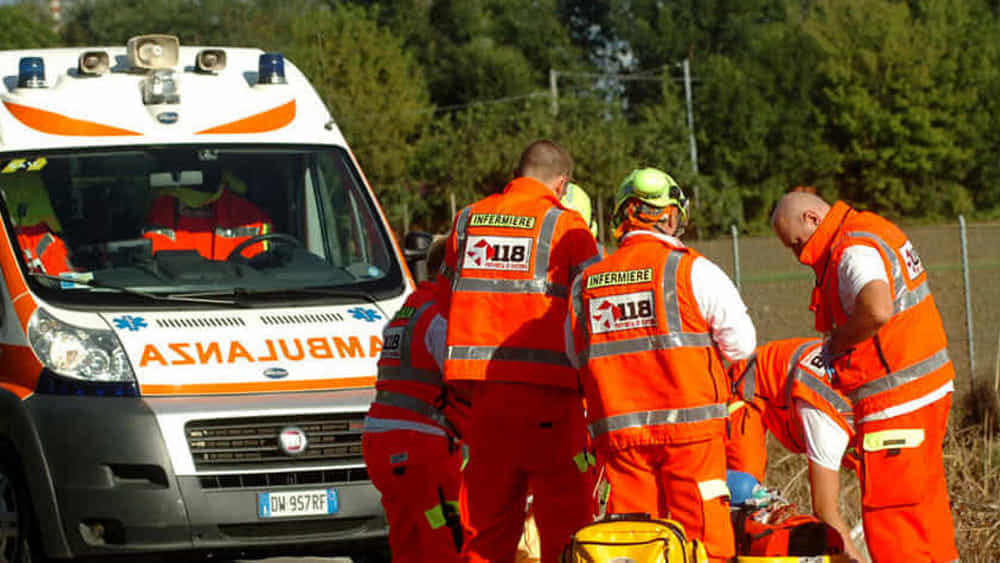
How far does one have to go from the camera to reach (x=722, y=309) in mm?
5320

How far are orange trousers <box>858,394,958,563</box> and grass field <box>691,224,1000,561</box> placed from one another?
3.96ft

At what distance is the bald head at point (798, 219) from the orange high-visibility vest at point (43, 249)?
360 centimetres

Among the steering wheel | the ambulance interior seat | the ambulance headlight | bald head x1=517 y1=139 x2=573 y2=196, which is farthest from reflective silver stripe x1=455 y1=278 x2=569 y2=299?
the ambulance interior seat

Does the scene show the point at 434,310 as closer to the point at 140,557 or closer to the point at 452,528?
the point at 452,528

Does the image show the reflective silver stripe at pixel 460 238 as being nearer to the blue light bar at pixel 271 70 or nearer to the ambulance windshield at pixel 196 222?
the ambulance windshield at pixel 196 222

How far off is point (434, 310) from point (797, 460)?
458 cm

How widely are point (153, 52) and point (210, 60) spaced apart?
32cm

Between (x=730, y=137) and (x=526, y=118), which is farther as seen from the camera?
(x=730, y=137)

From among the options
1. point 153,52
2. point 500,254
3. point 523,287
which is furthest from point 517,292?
point 153,52

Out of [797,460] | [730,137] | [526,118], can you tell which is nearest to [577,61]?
[730,137]

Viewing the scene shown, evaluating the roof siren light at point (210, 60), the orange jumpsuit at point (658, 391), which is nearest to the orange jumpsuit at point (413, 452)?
the orange jumpsuit at point (658, 391)

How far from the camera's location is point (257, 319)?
297 inches

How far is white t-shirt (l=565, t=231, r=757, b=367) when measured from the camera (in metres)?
5.32

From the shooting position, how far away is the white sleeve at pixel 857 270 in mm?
6004
